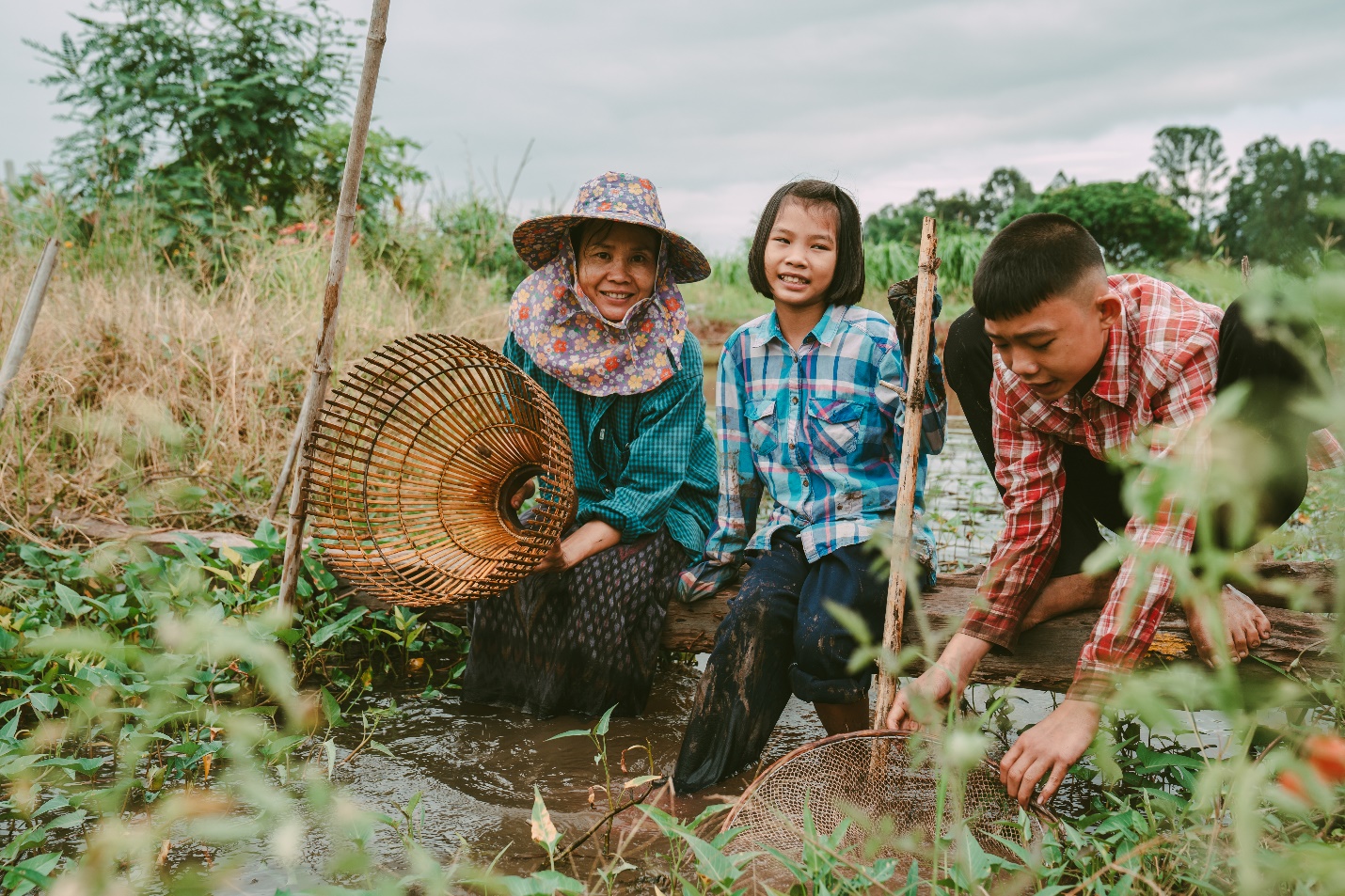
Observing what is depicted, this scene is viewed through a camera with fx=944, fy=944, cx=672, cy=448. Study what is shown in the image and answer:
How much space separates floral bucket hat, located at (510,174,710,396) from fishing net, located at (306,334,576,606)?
19cm

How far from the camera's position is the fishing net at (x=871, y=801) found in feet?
5.26

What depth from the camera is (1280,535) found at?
0.85 metres

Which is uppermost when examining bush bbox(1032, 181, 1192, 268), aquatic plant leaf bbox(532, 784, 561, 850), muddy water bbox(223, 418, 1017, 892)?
bush bbox(1032, 181, 1192, 268)

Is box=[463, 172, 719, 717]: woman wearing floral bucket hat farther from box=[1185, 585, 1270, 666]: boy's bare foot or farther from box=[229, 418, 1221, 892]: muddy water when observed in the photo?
box=[1185, 585, 1270, 666]: boy's bare foot

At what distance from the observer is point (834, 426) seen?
2.36m

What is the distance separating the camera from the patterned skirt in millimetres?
2457

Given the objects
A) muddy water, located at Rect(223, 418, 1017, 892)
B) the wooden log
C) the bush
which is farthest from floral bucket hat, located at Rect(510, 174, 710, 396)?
the bush

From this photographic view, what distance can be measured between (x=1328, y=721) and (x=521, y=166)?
6.58 m

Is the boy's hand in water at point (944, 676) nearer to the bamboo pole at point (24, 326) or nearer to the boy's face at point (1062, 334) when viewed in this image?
the boy's face at point (1062, 334)

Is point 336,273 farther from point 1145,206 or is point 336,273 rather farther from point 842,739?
point 1145,206

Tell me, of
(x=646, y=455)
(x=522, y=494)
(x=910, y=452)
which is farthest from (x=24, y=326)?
(x=910, y=452)

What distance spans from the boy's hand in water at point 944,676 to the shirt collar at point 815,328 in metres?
0.82

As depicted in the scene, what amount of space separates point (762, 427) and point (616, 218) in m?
0.67

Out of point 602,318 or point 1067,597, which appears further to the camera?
point 602,318
